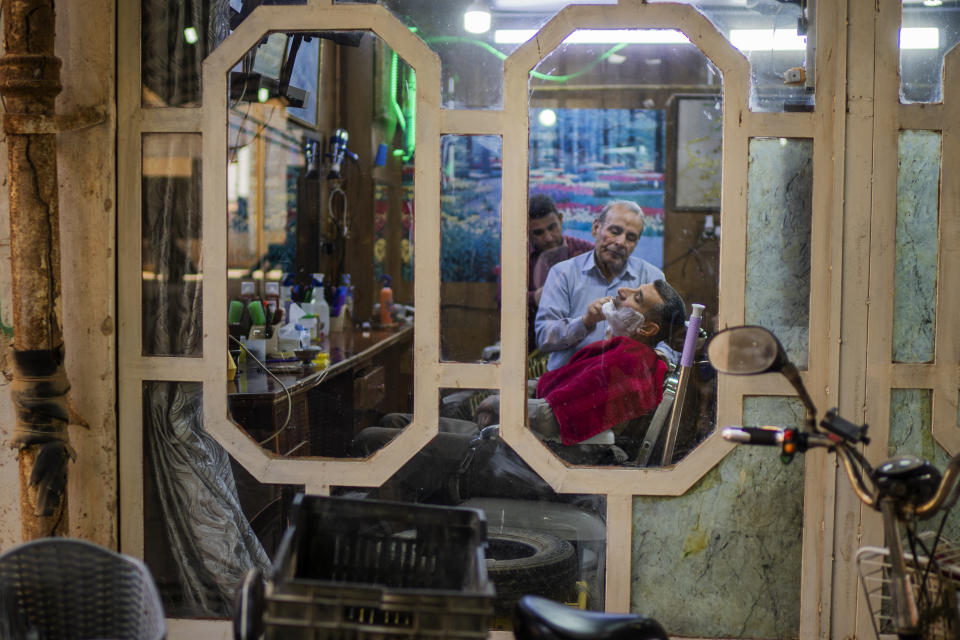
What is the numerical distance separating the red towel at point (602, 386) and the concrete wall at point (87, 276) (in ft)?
5.16

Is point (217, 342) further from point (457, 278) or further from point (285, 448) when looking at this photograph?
point (457, 278)

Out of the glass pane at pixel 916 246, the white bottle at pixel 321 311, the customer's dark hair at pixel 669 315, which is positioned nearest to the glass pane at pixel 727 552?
the glass pane at pixel 916 246

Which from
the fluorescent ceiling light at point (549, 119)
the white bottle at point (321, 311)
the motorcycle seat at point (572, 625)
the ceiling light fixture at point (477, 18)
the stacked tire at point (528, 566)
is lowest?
the stacked tire at point (528, 566)

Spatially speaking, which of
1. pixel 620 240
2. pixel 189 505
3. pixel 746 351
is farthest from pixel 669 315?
pixel 189 505

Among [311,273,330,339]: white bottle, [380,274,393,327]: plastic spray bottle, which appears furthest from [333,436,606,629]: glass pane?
[380,274,393,327]: plastic spray bottle

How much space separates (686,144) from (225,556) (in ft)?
15.1

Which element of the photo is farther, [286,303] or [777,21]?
[286,303]

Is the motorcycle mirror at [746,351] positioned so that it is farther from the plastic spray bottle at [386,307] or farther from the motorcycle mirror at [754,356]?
the plastic spray bottle at [386,307]

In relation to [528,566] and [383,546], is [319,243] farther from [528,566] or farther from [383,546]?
[383,546]

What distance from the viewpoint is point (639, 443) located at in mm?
3168

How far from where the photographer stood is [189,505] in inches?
122

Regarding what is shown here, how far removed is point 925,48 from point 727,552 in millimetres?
1714

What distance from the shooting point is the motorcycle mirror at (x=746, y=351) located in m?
2.02

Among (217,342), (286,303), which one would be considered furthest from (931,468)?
(286,303)
